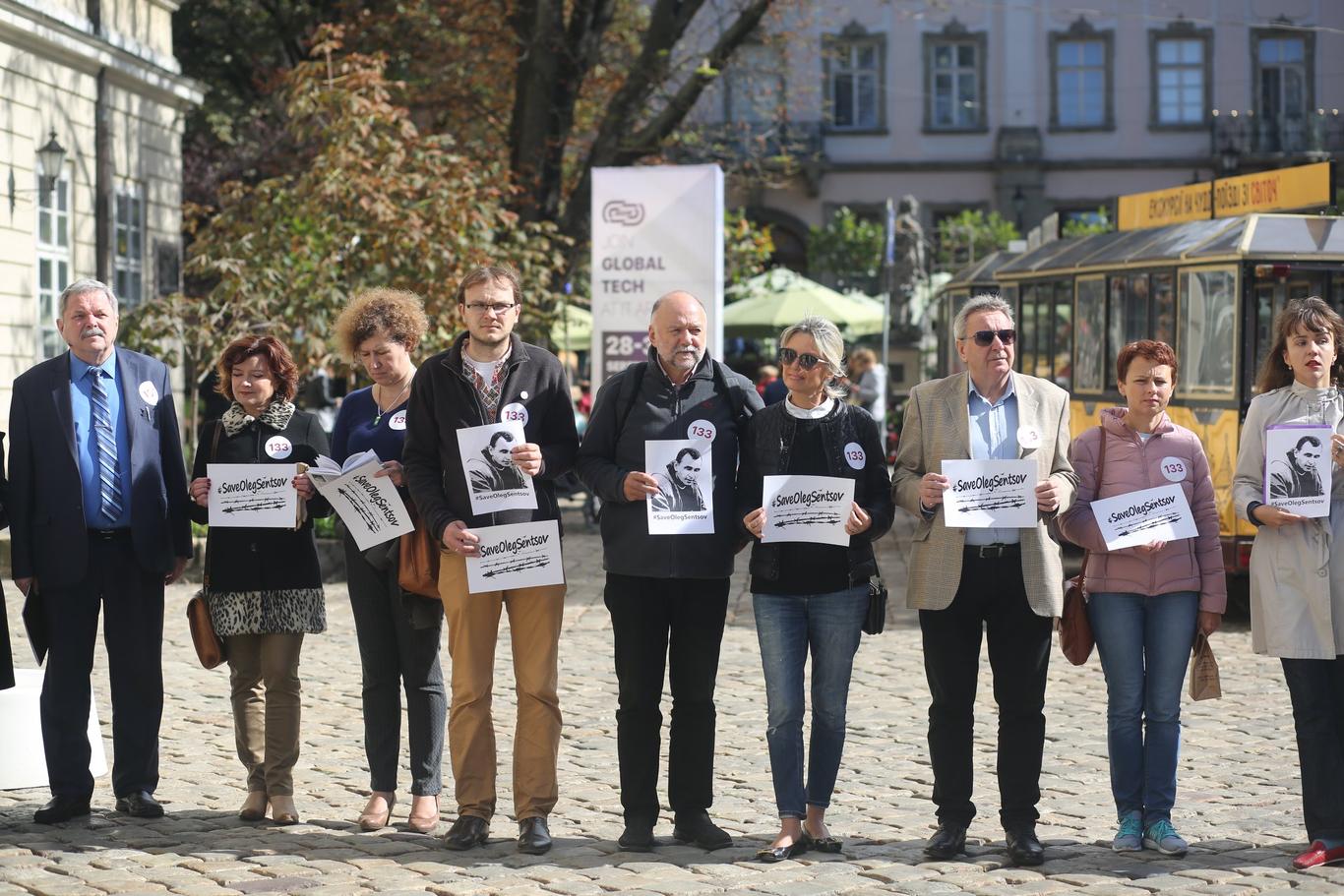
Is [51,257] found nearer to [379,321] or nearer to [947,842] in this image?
[379,321]

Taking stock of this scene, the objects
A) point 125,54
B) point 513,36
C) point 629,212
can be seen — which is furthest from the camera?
point 513,36

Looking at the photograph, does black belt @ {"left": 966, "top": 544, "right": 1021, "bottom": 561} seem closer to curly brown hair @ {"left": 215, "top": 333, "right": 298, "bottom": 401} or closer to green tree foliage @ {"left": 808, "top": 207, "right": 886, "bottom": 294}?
curly brown hair @ {"left": 215, "top": 333, "right": 298, "bottom": 401}

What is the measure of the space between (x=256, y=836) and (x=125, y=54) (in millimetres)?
14340

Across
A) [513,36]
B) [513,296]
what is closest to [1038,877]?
[513,296]

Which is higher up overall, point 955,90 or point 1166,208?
point 955,90

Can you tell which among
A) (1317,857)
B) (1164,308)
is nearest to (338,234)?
(1164,308)

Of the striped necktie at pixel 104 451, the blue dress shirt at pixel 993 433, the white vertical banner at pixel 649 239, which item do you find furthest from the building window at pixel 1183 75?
the striped necktie at pixel 104 451

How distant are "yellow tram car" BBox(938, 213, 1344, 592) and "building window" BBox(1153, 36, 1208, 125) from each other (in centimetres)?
3217

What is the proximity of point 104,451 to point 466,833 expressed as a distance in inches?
79.7

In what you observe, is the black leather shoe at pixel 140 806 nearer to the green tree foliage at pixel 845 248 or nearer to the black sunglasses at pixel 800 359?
the black sunglasses at pixel 800 359

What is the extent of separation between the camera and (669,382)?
686 centimetres

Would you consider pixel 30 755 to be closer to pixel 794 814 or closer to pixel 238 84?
pixel 794 814

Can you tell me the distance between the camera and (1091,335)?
16094mm

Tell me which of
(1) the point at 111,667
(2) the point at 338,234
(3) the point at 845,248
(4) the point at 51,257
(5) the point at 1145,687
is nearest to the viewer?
(5) the point at 1145,687
